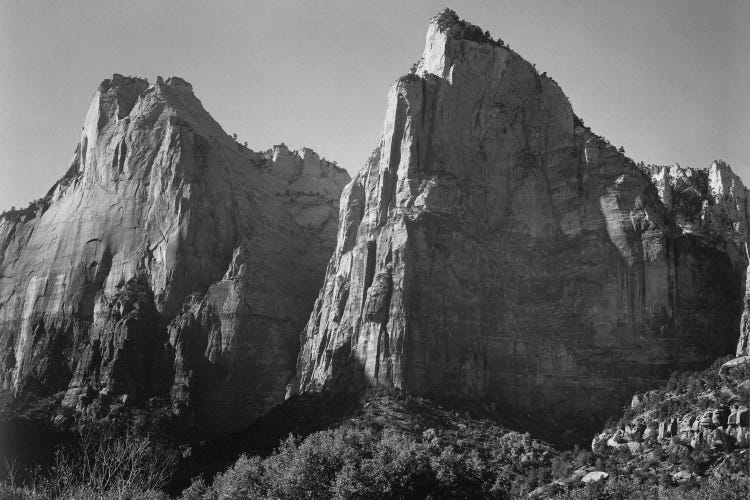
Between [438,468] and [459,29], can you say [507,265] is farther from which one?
[438,468]

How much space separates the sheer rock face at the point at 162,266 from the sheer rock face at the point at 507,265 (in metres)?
11.0

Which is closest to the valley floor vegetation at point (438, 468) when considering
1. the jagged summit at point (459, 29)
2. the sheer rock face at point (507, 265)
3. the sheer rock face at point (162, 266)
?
the sheer rock face at point (507, 265)

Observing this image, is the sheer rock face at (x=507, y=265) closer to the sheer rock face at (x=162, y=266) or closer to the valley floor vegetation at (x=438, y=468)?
the valley floor vegetation at (x=438, y=468)

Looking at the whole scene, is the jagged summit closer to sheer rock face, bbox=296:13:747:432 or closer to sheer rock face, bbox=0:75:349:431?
sheer rock face, bbox=296:13:747:432

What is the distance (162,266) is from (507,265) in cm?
4858

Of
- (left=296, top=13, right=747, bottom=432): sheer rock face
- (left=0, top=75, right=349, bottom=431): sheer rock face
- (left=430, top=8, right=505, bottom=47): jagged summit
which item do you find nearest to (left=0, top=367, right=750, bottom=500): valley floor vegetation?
(left=296, top=13, right=747, bottom=432): sheer rock face

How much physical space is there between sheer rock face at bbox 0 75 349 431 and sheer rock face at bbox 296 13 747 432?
36.2 ft

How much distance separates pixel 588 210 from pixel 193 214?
54234mm

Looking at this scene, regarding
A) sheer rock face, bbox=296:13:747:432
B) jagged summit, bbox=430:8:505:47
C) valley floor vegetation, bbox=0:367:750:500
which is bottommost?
valley floor vegetation, bbox=0:367:750:500

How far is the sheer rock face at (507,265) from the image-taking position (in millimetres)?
126812

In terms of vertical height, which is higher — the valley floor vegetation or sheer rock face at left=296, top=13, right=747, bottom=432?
sheer rock face at left=296, top=13, right=747, bottom=432

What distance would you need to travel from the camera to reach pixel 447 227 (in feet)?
438

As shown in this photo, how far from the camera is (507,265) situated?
134 metres

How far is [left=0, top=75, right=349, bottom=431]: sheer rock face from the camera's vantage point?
14600 cm
